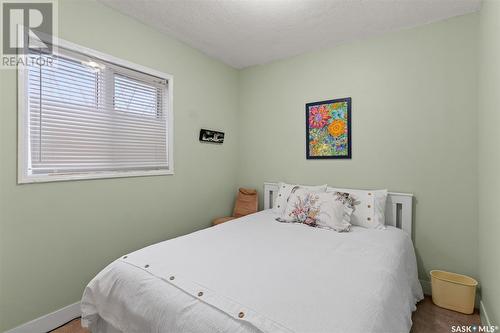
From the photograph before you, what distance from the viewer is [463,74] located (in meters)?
2.24

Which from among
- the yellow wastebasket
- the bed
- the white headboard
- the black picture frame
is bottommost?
the yellow wastebasket

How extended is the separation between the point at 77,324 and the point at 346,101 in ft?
10.6

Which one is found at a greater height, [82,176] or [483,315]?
[82,176]

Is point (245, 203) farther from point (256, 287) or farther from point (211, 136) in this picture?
point (256, 287)

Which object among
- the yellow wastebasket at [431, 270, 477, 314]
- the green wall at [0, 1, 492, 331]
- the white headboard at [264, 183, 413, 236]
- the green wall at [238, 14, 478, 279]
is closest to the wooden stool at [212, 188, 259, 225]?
the green wall at [0, 1, 492, 331]

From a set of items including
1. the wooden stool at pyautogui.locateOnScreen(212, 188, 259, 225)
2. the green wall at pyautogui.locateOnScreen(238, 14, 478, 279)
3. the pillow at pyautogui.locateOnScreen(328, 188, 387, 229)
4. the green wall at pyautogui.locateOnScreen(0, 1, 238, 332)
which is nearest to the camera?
the green wall at pyautogui.locateOnScreen(0, 1, 238, 332)

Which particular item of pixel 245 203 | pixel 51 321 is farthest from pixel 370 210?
pixel 51 321

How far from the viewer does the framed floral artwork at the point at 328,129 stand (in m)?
2.81

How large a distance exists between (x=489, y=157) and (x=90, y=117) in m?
3.07

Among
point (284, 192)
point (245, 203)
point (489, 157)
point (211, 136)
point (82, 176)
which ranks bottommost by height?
point (245, 203)

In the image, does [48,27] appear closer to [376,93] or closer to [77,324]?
[77,324]

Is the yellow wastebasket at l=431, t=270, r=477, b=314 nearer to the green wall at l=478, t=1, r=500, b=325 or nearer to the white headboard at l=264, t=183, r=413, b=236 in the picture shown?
the green wall at l=478, t=1, r=500, b=325

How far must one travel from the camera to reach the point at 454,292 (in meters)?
2.09

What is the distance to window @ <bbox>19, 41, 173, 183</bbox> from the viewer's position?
1.82 m
